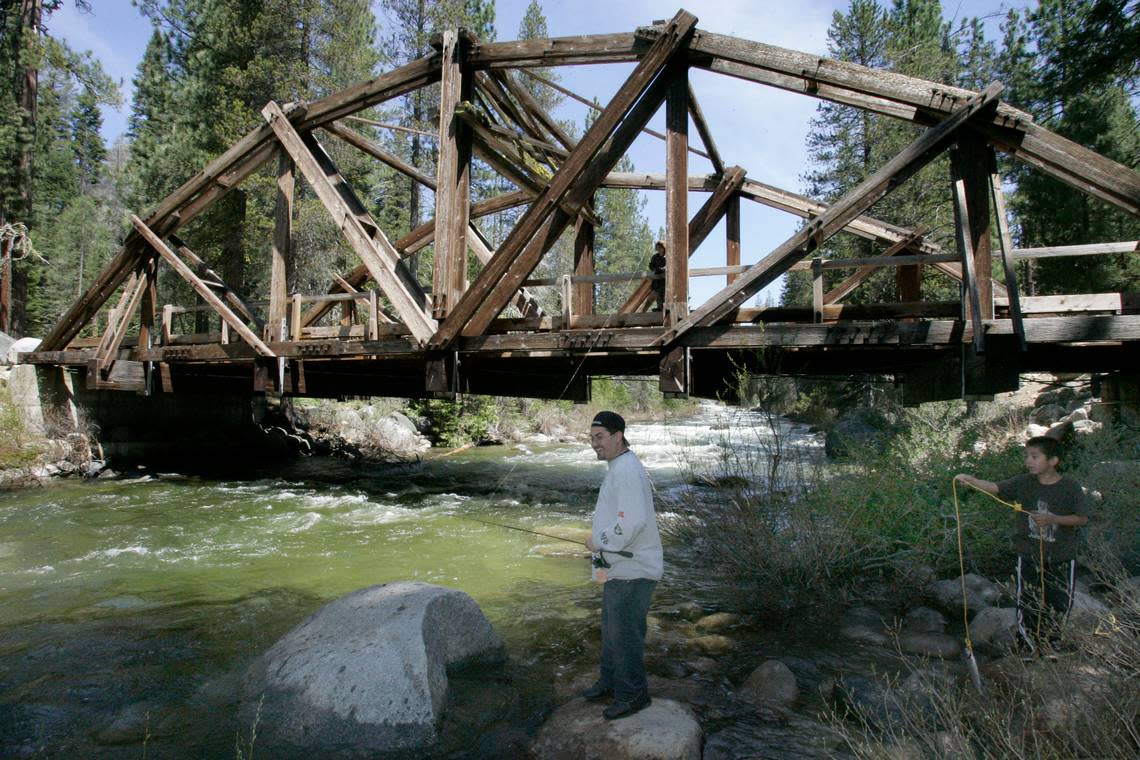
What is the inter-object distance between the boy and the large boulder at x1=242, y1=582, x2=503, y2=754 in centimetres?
353

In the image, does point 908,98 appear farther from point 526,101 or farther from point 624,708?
point 624,708

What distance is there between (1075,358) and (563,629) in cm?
→ 671

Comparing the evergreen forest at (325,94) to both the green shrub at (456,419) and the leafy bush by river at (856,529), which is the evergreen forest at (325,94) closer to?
the green shrub at (456,419)

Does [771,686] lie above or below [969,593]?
below

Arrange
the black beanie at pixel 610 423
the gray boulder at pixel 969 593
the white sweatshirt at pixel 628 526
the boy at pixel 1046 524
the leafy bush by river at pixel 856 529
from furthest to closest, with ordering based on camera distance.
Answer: the leafy bush by river at pixel 856 529 < the gray boulder at pixel 969 593 < the boy at pixel 1046 524 < the black beanie at pixel 610 423 < the white sweatshirt at pixel 628 526

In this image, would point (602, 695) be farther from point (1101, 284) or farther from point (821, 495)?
point (1101, 284)

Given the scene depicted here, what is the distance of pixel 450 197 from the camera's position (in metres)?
10.5

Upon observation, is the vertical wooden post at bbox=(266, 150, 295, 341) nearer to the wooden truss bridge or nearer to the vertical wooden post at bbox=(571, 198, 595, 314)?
the wooden truss bridge

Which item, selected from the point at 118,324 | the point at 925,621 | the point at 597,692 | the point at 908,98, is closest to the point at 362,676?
the point at 597,692

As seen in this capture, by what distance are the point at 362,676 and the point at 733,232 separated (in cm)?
951

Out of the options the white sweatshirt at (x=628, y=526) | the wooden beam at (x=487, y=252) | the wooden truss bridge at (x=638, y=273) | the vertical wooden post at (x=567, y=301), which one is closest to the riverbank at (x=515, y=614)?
the white sweatshirt at (x=628, y=526)

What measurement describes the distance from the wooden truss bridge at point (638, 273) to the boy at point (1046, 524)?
8.50 feet

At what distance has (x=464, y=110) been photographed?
34.3 ft

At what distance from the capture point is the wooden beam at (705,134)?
420 inches
